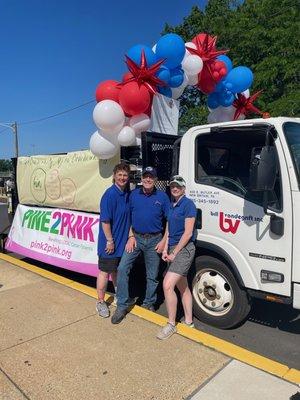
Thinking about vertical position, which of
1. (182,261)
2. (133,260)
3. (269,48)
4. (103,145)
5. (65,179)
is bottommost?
(133,260)

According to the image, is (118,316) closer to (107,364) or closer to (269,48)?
(107,364)

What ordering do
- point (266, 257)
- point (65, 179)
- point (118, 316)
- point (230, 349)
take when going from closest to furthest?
point (230, 349)
point (266, 257)
point (118, 316)
point (65, 179)

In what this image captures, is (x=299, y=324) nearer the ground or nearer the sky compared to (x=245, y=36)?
nearer the ground

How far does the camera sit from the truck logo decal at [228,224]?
4102 mm

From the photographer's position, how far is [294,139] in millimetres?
3904

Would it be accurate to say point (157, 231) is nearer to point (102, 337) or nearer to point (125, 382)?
point (102, 337)

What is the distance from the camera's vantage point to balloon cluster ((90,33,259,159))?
4.88 metres

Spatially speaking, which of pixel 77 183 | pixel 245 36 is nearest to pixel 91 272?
pixel 77 183

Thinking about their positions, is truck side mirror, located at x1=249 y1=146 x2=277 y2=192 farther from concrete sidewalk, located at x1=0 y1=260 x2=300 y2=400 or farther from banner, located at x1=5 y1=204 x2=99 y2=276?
banner, located at x1=5 y1=204 x2=99 y2=276

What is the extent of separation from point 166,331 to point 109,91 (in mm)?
2950

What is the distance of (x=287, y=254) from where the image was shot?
3.72 metres

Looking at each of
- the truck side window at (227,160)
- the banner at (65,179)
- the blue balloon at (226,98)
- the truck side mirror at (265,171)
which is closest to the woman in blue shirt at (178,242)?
the truck side window at (227,160)

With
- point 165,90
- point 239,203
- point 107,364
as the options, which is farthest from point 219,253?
point 165,90

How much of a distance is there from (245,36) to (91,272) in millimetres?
10524
